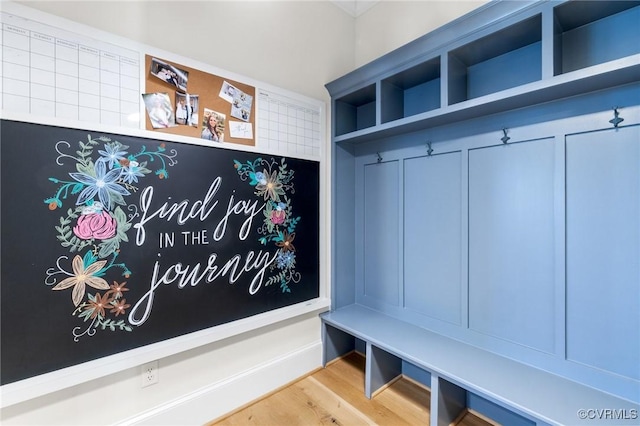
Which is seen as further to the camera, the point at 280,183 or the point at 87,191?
the point at 280,183

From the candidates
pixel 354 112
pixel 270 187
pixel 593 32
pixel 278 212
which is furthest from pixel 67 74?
pixel 593 32

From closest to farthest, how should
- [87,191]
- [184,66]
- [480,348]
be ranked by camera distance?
1. [87,191]
2. [184,66]
3. [480,348]

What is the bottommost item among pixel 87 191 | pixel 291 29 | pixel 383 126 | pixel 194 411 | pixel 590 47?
pixel 194 411

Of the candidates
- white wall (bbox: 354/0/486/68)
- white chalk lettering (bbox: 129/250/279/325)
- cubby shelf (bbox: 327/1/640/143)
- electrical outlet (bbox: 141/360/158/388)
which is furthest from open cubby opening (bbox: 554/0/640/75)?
electrical outlet (bbox: 141/360/158/388)

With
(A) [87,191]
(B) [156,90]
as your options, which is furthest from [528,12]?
(A) [87,191]

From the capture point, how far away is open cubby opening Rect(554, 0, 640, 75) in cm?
117

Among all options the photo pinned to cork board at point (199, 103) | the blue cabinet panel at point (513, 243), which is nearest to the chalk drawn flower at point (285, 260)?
the photo pinned to cork board at point (199, 103)

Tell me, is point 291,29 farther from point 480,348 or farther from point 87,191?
point 480,348

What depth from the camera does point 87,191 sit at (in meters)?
1.21

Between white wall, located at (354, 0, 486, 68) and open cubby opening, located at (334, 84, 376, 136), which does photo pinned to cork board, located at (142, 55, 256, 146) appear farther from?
white wall, located at (354, 0, 486, 68)

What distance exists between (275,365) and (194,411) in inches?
20.6

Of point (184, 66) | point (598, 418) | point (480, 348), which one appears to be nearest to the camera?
point (598, 418)

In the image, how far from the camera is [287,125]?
6.31 ft

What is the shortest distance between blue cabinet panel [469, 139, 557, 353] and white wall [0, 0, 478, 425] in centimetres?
102
